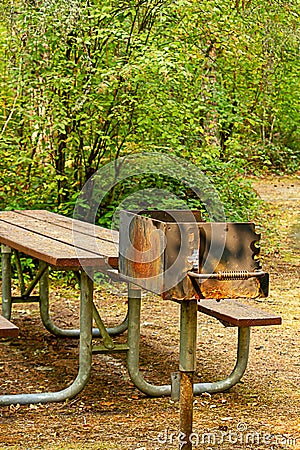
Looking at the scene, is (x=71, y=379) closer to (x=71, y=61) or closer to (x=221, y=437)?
(x=221, y=437)

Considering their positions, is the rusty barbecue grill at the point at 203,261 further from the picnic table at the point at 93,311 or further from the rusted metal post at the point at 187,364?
the picnic table at the point at 93,311

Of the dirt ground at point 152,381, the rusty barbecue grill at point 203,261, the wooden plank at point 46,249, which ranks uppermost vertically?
the rusty barbecue grill at point 203,261

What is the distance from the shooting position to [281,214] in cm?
1416

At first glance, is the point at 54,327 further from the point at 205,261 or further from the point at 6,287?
the point at 205,261

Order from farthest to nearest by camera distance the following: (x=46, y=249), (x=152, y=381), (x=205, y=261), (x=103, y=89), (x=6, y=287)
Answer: (x=103, y=89), (x=6, y=287), (x=152, y=381), (x=46, y=249), (x=205, y=261)

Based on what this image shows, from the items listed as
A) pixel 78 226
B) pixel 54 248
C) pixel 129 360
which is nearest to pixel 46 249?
pixel 54 248

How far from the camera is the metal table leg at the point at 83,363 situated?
470 cm

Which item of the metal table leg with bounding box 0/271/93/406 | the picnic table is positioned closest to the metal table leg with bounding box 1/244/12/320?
the picnic table

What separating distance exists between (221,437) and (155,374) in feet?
4.08

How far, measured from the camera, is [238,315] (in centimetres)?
472

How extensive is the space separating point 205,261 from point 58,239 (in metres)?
1.87

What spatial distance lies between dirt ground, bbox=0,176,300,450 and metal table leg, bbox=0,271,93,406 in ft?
0.16

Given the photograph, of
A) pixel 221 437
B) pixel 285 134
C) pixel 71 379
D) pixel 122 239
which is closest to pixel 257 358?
pixel 71 379

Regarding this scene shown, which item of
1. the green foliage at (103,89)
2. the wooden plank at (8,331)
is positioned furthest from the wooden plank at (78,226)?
the green foliage at (103,89)
